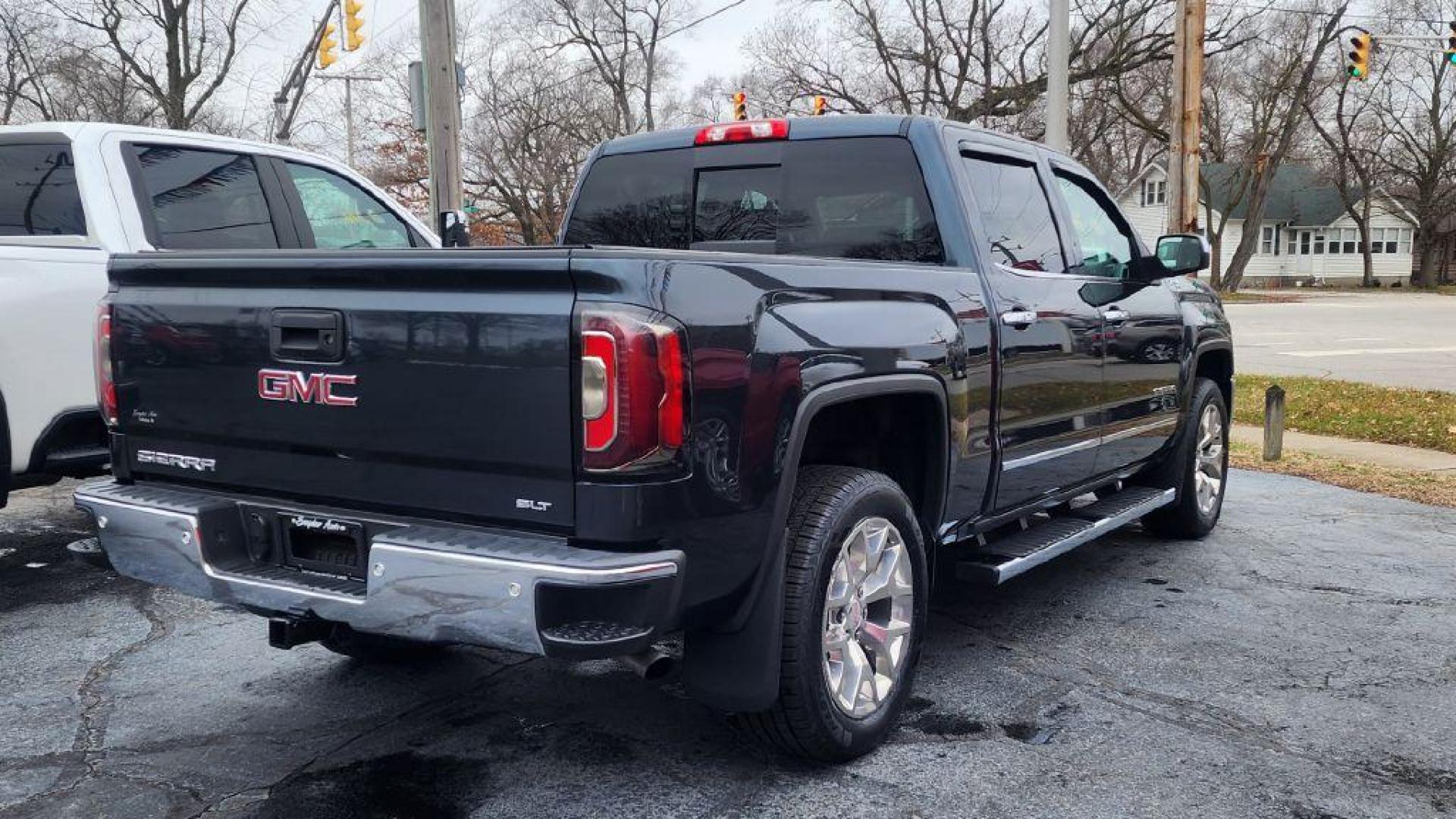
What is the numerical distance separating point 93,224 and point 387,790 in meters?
3.50

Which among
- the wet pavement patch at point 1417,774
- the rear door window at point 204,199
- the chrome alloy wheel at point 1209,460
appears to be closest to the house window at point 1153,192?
the chrome alloy wheel at point 1209,460

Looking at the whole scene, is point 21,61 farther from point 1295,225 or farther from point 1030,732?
point 1295,225

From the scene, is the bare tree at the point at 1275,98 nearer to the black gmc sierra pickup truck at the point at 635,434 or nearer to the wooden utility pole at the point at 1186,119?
the wooden utility pole at the point at 1186,119

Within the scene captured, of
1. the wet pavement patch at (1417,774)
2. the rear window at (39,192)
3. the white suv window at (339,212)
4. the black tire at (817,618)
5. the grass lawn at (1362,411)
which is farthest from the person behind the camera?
the grass lawn at (1362,411)

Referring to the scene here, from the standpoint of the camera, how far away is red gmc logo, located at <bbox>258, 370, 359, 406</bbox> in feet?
9.93

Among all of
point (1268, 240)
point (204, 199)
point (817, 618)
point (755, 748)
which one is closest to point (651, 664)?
point (817, 618)

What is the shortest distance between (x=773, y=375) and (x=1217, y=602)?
10.2ft

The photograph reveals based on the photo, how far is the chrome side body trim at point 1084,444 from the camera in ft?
14.2

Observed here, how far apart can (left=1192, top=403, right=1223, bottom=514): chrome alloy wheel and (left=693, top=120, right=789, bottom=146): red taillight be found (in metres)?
3.00

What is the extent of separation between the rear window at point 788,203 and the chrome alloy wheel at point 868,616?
1186 millimetres

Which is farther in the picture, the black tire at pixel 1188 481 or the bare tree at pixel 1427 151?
the bare tree at pixel 1427 151

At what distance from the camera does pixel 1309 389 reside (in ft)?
42.8

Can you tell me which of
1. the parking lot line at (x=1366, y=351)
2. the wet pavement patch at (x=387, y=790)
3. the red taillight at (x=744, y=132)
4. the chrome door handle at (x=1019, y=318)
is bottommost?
the wet pavement patch at (x=387, y=790)

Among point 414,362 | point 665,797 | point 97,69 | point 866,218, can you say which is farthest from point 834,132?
point 97,69
